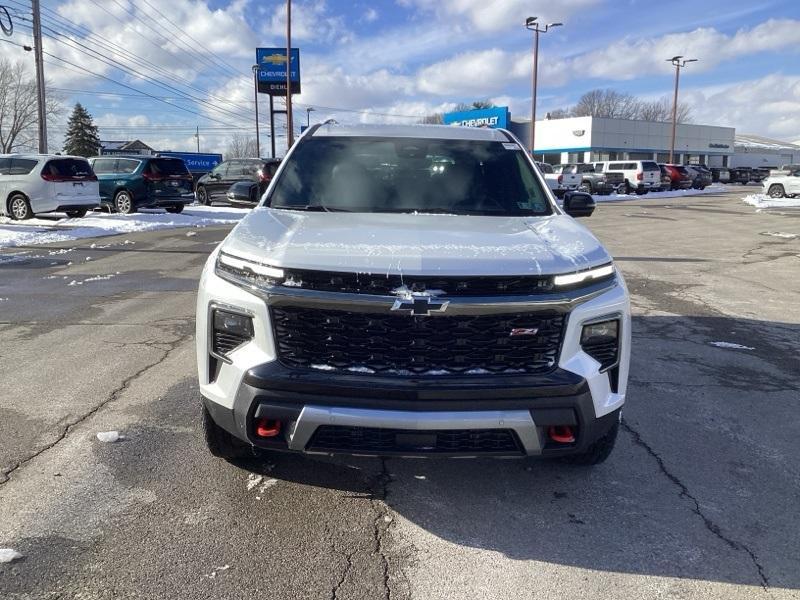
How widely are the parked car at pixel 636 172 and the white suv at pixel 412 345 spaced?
1533 inches

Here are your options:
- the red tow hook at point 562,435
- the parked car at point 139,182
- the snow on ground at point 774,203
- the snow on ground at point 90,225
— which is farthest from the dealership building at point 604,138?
the red tow hook at point 562,435

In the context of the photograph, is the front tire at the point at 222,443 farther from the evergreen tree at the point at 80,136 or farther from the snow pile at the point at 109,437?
the evergreen tree at the point at 80,136

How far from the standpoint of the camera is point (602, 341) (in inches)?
119

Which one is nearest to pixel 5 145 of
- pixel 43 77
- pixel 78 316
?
pixel 43 77

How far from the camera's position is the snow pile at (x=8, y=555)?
2.73m

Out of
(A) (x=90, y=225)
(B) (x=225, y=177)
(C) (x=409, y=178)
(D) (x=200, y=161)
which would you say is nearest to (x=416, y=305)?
(C) (x=409, y=178)

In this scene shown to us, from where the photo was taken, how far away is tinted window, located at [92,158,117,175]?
67.1 ft

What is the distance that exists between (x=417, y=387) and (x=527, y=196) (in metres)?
2.12

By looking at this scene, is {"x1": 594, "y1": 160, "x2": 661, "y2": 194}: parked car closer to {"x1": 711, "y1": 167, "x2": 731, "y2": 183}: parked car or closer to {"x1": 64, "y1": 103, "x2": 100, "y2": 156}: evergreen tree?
{"x1": 711, "y1": 167, "x2": 731, "y2": 183}: parked car

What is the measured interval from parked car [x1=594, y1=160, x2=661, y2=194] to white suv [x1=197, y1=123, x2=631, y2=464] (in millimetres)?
38935

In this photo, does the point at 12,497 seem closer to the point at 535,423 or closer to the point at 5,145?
the point at 535,423

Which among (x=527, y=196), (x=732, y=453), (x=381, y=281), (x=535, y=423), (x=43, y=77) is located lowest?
(x=732, y=453)

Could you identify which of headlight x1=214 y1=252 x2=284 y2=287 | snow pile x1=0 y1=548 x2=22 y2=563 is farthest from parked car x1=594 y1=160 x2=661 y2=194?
snow pile x1=0 y1=548 x2=22 y2=563

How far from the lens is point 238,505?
10.5ft
